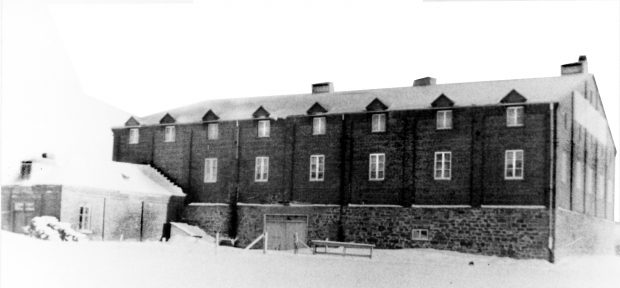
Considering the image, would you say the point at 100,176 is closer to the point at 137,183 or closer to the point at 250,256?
the point at 137,183

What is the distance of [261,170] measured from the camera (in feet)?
48.4

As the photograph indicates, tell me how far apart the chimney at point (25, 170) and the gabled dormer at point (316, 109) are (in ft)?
18.0

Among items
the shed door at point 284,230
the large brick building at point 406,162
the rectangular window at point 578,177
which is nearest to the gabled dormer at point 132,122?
the large brick building at point 406,162

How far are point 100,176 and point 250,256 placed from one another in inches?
178

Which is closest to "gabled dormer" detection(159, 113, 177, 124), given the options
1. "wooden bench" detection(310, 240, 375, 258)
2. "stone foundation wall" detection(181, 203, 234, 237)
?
"stone foundation wall" detection(181, 203, 234, 237)

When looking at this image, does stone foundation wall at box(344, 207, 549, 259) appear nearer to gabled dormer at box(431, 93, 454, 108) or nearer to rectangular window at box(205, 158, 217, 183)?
gabled dormer at box(431, 93, 454, 108)

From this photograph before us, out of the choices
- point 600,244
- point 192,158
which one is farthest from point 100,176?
point 600,244

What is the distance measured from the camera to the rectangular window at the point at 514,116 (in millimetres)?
12513

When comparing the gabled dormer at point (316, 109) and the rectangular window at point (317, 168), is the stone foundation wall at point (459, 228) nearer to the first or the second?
the rectangular window at point (317, 168)

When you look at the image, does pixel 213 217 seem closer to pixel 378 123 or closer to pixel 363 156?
pixel 363 156

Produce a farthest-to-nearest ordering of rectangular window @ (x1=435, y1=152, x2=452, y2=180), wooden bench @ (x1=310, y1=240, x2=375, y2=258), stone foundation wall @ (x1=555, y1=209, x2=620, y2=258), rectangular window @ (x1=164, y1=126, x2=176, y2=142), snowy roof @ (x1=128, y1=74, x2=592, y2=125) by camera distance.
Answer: rectangular window @ (x1=164, y1=126, x2=176, y2=142) → rectangular window @ (x1=435, y1=152, x2=452, y2=180) → wooden bench @ (x1=310, y1=240, x2=375, y2=258) → snowy roof @ (x1=128, y1=74, x2=592, y2=125) → stone foundation wall @ (x1=555, y1=209, x2=620, y2=258)

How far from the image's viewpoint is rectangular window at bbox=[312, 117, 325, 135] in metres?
15.0

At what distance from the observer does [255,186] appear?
14.9m

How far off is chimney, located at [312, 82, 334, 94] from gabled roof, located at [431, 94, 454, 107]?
2039mm
